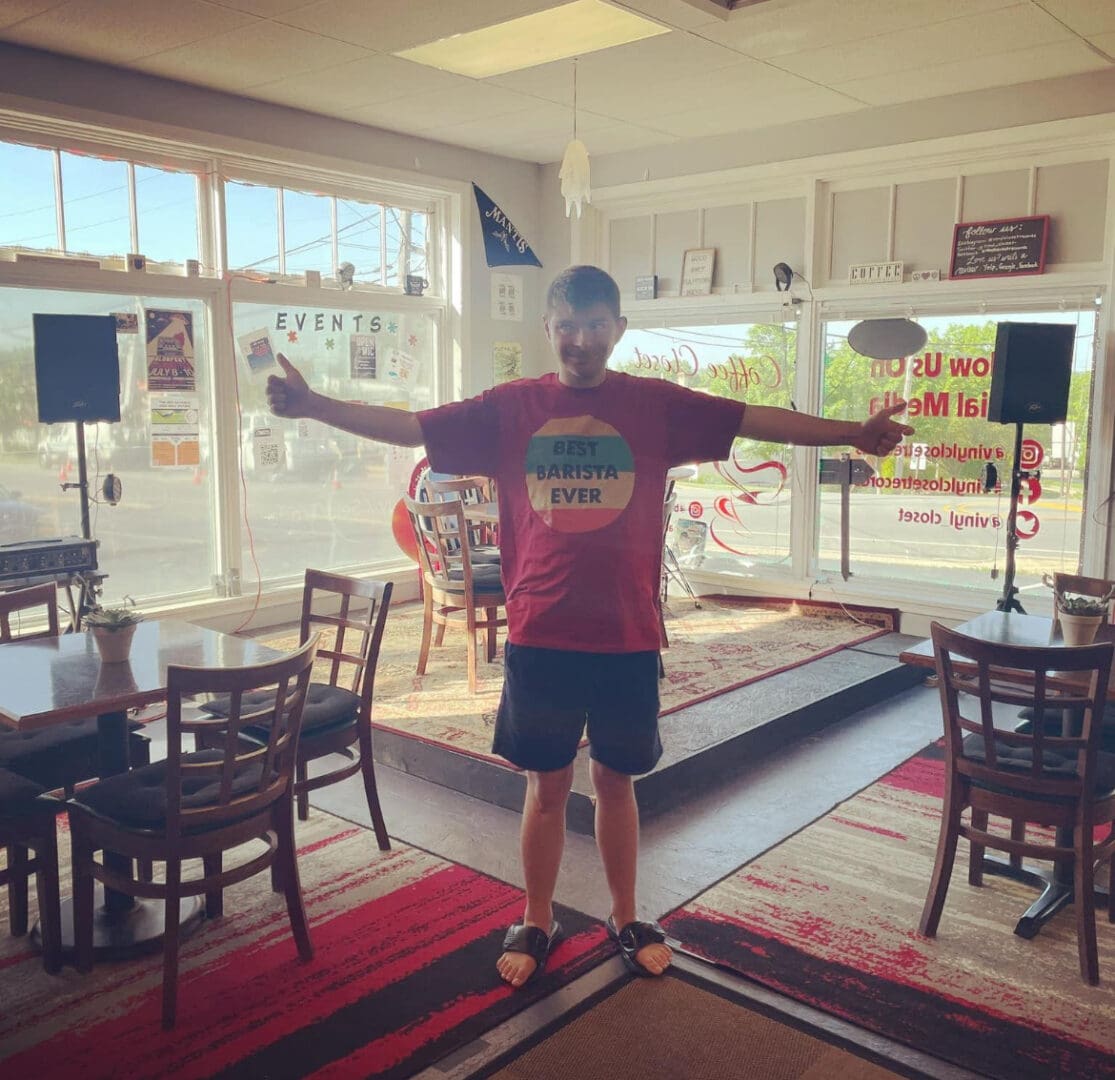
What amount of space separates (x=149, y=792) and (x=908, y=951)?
6.28ft

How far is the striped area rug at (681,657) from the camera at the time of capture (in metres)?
4.16

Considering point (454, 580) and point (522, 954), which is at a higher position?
point (454, 580)

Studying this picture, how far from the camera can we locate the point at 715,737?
3961 millimetres

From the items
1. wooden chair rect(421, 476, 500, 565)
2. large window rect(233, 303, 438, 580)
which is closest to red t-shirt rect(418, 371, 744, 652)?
wooden chair rect(421, 476, 500, 565)

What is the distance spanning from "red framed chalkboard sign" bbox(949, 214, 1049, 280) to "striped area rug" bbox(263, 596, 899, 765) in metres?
1.89

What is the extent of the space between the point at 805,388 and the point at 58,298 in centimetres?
399

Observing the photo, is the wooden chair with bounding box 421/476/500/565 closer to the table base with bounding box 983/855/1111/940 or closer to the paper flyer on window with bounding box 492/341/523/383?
the paper flyer on window with bounding box 492/341/523/383

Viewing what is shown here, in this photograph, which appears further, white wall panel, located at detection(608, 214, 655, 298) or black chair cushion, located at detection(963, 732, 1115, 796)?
white wall panel, located at detection(608, 214, 655, 298)

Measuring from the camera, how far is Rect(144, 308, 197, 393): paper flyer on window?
5.32m

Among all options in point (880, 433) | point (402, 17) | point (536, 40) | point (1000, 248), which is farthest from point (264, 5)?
point (1000, 248)

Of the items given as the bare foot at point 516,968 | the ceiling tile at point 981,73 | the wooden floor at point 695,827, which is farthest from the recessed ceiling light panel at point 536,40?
the bare foot at point 516,968

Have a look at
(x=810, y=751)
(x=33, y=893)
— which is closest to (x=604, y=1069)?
(x=33, y=893)

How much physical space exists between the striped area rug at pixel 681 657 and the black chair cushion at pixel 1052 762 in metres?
1.48

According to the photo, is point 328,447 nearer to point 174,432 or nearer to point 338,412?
point 174,432
